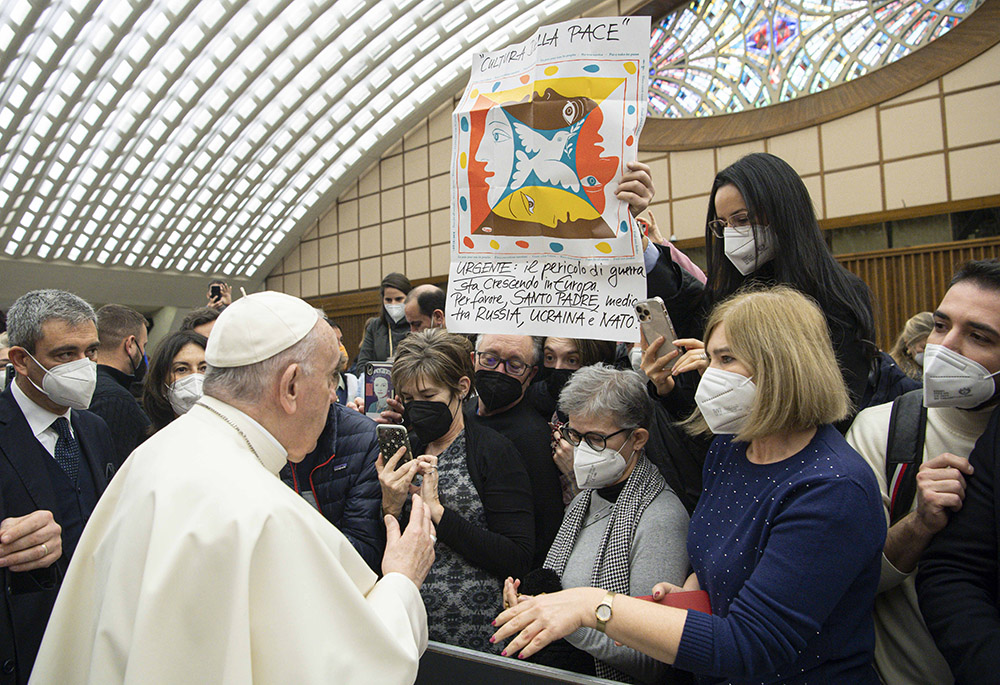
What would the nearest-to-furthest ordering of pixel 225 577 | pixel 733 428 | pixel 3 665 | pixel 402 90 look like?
pixel 225 577 → pixel 733 428 → pixel 3 665 → pixel 402 90

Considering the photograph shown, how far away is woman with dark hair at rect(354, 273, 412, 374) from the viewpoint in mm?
5293

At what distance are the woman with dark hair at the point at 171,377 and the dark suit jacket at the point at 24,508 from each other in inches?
15.2

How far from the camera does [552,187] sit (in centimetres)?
224

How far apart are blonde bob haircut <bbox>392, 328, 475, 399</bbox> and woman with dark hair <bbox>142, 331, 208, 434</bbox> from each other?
97cm

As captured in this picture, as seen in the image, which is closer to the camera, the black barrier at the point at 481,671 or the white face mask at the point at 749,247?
the black barrier at the point at 481,671

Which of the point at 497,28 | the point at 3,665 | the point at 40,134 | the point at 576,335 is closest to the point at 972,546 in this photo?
the point at 576,335

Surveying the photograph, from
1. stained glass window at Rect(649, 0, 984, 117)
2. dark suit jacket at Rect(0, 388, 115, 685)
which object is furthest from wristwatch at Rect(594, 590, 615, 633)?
stained glass window at Rect(649, 0, 984, 117)

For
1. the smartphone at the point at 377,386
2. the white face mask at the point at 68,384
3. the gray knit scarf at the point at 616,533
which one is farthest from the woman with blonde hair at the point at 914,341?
the white face mask at the point at 68,384

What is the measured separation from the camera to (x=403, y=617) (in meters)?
1.49

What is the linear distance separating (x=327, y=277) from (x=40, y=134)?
6496mm

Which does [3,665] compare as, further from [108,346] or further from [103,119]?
[103,119]

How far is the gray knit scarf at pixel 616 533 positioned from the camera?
1905 mm

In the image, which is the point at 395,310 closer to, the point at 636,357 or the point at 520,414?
the point at 520,414

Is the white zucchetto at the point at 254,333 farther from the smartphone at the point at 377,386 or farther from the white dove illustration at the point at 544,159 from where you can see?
the smartphone at the point at 377,386
